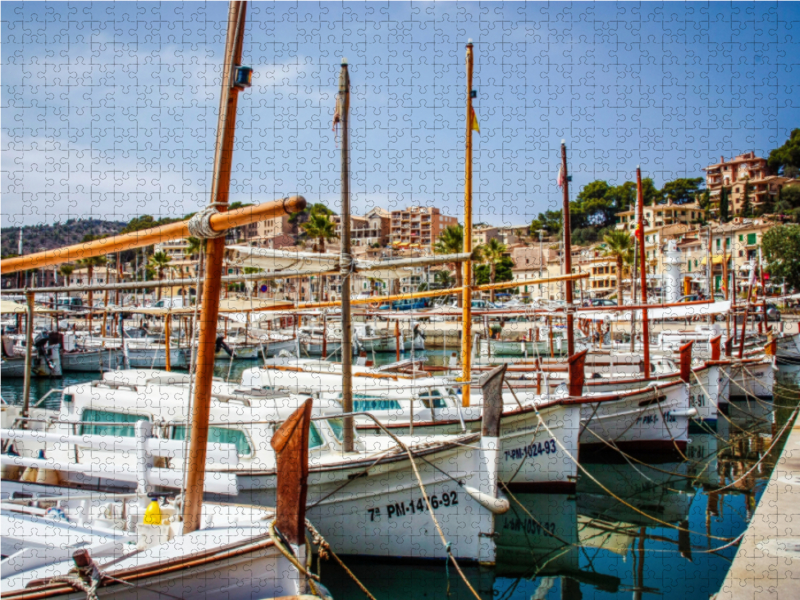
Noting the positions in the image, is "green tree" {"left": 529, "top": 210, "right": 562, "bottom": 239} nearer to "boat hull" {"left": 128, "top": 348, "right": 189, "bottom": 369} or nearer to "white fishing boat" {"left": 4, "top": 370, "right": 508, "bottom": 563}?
"boat hull" {"left": 128, "top": 348, "right": 189, "bottom": 369}

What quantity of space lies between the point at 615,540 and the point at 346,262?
7.18m

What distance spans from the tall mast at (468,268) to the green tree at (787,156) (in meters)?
102

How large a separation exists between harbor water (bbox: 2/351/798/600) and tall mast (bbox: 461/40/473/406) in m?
2.81

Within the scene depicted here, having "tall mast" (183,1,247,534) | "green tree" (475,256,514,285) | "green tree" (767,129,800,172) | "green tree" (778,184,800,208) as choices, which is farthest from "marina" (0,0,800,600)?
"green tree" (767,129,800,172)

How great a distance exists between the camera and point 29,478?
32.0 ft

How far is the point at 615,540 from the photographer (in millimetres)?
11719

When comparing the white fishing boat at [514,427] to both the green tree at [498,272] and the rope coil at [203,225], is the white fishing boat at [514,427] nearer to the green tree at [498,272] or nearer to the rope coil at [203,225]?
the rope coil at [203,225]

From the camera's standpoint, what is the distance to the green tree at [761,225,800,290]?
58250 millimetres

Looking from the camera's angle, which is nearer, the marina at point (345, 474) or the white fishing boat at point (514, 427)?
the marina at point (345, 474)

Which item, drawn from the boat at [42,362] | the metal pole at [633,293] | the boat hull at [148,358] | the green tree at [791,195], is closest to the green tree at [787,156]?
the green tree at [791,195]

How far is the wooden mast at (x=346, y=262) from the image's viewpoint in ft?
31.2

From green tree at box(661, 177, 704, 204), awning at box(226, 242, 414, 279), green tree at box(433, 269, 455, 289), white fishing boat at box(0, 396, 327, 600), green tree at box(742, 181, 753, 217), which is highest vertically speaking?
green tree at box(661, 177, 704, 204)

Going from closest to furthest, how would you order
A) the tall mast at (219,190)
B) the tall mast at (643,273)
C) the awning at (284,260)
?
the tall mast at (219,190)
the awning at (284,260)
the tall mast at (643,273)

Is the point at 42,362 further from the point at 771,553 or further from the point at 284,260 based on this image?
the point at 771,553
